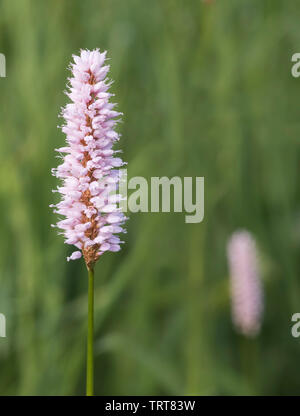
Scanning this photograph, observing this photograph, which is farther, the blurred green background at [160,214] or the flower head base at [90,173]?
the blurred green background at [160,214]

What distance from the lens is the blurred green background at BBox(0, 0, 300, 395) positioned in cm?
226

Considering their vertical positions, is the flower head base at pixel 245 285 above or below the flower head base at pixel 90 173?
below

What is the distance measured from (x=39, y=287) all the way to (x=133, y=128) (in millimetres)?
751

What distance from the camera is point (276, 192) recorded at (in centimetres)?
286

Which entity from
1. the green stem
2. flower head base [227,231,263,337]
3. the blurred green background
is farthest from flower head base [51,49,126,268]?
flower head base [227,231,263,337]

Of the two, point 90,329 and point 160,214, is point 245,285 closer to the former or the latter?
point 160,214

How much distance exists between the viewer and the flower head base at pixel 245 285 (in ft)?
7.45

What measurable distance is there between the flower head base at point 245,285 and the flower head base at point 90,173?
1459 mm

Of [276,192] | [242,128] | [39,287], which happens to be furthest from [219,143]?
[39,287]

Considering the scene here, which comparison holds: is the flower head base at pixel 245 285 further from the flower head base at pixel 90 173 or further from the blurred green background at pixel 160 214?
the flower head base at pixel 90 173

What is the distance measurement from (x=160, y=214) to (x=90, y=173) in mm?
1325

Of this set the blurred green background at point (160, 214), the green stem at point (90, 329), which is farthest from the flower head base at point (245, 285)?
the green stem at point (90, 329)

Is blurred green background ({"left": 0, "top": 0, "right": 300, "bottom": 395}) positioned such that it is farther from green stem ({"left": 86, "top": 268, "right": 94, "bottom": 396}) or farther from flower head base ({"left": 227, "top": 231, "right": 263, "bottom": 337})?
green stem ({"left": 86, "top": 268, "right": 94, "bottom": 396})

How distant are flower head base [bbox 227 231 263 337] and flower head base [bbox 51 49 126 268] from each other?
146cm
